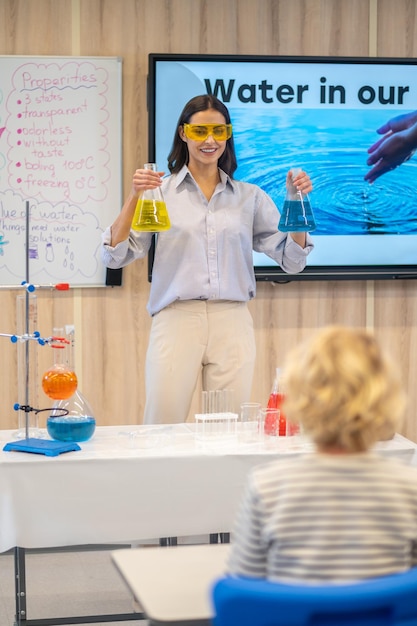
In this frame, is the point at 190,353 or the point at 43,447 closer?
the point at 43,447

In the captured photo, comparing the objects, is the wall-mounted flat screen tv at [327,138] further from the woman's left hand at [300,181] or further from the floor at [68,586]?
the floor at [68,586]

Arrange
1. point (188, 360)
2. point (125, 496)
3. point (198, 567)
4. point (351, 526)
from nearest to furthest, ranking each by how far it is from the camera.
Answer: point (351, 526) < point (198, 567) < point (125, 496) < point (188, 360)

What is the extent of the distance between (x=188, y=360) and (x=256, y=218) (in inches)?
23.0

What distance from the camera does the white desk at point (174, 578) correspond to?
1502mm

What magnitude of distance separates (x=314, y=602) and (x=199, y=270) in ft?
6.77

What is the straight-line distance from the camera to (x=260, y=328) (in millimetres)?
4340

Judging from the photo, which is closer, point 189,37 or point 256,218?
point 256,218

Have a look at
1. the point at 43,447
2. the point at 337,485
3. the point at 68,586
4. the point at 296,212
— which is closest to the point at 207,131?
the point at 296,212

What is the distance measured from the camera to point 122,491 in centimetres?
264

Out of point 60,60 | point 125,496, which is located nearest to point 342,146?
point 60,60

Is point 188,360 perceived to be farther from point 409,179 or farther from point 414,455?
point 409,179

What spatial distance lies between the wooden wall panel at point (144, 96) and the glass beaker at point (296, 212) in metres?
1.23

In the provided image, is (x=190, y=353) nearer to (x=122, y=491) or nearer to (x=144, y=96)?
(x=122, y=491)

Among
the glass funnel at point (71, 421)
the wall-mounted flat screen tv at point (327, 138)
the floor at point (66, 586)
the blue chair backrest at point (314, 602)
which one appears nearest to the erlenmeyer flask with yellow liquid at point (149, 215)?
the glass funnel at point (71, 421)
